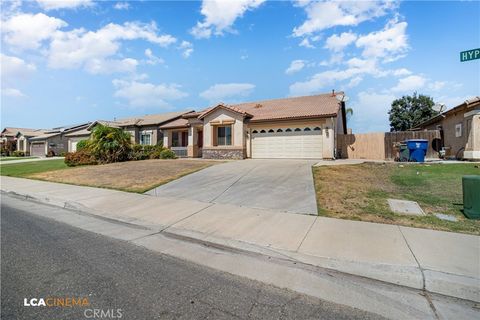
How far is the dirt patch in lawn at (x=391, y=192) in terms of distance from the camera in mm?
6227

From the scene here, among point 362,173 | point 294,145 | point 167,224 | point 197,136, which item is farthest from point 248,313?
point 197,136

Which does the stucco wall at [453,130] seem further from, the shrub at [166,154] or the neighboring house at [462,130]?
the shrub at [166,154]

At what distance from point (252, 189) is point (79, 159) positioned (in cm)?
1726

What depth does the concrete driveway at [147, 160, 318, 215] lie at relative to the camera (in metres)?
8.02

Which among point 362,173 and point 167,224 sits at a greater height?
point 362,173

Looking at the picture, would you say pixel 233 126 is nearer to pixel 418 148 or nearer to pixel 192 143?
pixel 192 143

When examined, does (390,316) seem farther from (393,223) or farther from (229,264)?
A: (393,223)

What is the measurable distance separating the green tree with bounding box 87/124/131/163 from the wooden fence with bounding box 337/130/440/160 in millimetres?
17887

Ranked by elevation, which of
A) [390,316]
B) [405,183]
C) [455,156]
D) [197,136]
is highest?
[197,136]

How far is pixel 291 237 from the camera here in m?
5.35

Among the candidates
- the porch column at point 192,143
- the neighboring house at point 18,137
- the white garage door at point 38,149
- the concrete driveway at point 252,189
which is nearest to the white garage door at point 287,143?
the concrete driveway at point 252,189

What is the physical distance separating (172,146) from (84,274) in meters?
24.4

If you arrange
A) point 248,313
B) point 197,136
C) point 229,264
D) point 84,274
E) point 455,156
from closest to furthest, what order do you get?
point 248,313
point 84,274
point 229,264
point 455,156
point 197,136

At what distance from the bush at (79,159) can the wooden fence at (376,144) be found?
19.7 meters
